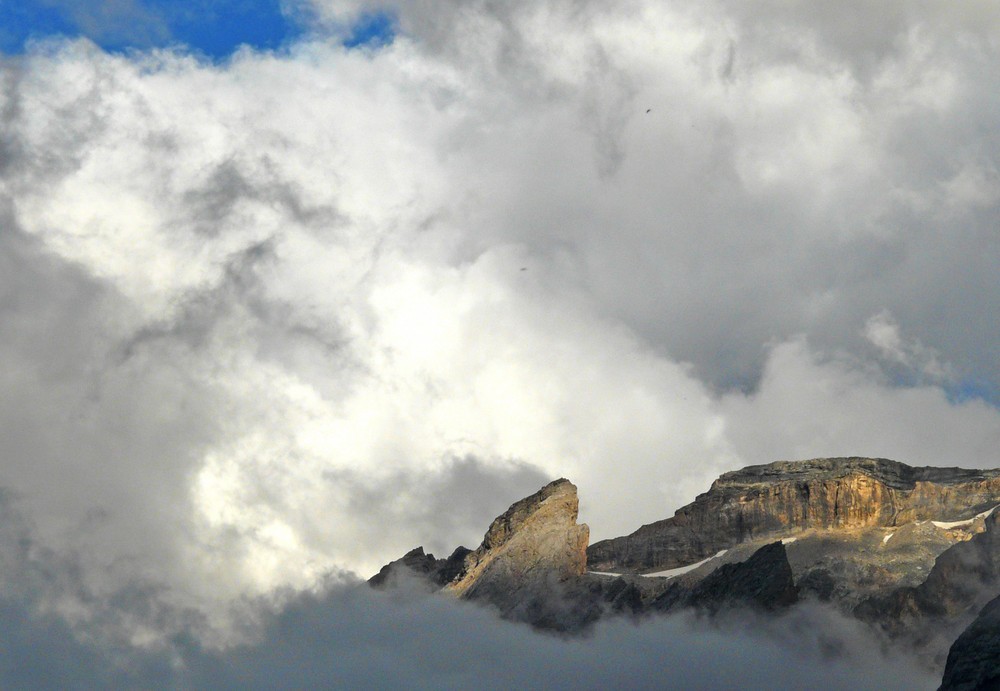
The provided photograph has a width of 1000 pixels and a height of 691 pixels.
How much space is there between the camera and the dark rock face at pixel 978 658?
106m

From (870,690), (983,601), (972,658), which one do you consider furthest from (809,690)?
(972,658)

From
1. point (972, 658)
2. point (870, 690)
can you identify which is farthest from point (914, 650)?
point (972, 658)

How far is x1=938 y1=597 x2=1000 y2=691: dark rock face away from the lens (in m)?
106

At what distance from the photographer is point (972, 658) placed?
109625 mm

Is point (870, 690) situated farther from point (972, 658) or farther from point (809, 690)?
point (972, 658)

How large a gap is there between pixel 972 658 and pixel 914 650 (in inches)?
3626

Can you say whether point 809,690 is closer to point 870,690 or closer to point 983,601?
point 870,690

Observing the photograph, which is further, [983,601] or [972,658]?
[983,601]

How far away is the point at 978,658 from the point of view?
10875 centimetres

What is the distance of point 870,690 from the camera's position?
620ft

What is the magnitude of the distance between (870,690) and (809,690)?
13.0 meters

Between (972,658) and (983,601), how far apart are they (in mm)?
93487

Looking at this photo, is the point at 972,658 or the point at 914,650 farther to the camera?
the point at 914,650

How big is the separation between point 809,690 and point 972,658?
9462 centimetres
